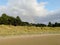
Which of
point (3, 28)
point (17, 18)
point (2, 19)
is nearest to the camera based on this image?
point (3, 28)

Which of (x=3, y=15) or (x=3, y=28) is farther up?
(x=3, y=15)

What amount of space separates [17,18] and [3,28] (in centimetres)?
2697

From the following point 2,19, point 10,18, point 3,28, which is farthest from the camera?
point 10,18

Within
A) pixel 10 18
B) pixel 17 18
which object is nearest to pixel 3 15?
pixel 10 18

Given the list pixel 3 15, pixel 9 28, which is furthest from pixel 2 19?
pixel 9 28

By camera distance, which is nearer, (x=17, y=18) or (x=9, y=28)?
(x=9, y=28)

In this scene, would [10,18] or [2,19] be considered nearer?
[2,19]

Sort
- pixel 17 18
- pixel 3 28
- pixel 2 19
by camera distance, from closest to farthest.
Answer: pixel 3 28 → pixel 2 19 → pixel 17 18

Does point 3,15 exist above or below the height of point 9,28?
above

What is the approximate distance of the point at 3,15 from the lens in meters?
61.5

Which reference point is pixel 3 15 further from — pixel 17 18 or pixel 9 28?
pixel 9 28

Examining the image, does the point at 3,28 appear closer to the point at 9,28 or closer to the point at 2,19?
the point at 9,28

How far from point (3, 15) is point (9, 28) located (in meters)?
19.5

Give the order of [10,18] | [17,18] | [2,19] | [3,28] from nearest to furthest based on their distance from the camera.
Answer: [3,28] < [2,19] < [10,18] < [17,18]
